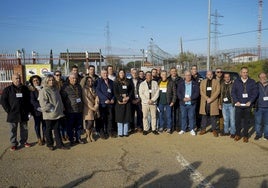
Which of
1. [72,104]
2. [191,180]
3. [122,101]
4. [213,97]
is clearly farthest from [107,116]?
[191,180]

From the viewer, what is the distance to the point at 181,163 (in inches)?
214

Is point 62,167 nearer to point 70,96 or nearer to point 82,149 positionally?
point 82,149

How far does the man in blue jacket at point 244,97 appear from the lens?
6.88 meters

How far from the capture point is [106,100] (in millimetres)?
7348

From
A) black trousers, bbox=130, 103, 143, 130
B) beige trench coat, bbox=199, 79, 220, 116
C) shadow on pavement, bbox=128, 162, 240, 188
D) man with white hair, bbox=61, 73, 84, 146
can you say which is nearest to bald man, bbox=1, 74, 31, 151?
man with white hair, bbox=61, 73, 84, 146

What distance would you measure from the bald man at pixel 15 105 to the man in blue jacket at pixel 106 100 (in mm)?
1944

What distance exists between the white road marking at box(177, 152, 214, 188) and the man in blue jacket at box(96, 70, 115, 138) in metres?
2.55

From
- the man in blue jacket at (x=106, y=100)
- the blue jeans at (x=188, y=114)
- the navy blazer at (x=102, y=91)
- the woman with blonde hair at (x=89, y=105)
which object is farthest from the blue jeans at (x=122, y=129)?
the blue jeans at (x=188, y=114)

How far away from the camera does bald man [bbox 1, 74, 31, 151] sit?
6.26 m

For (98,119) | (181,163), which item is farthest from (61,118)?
(181,163)

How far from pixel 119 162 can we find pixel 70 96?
2254 mm

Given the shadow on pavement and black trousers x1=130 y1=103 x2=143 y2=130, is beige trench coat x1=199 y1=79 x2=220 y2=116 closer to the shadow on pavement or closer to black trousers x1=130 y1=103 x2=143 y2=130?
black trousers x1=130 y1=103 x2=143 y2=130

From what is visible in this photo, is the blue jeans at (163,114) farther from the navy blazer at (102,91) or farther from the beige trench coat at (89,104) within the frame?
the beige trench coat at (89,104)

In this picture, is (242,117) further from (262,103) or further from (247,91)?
(247,91)
